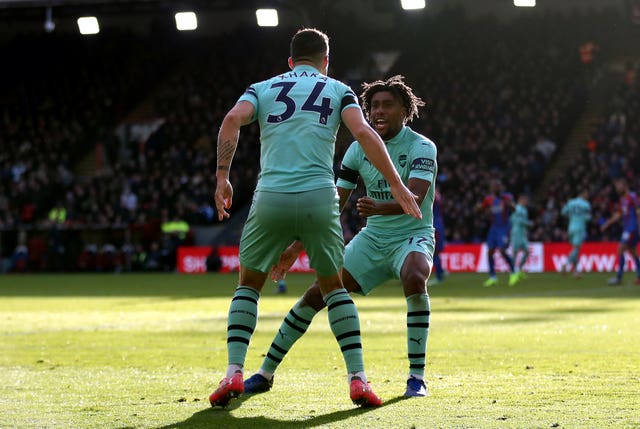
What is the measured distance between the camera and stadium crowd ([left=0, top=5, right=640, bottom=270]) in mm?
35250

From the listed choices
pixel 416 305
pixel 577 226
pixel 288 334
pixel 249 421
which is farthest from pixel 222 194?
pixel 577 226

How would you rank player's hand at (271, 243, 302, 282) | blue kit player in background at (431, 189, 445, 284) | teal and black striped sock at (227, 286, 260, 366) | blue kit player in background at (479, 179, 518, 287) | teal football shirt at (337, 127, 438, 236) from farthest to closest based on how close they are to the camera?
blue kit player in background at (479, 179, 518, 287)
blue kit player in background at (431, 189, 445, 284)
teal football shirt at (337, 127, 438, 236)
player's hand at (271, 243, 302, 282)
teal and black striped sock at (227, 286, 260, 366)

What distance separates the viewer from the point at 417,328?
779cm

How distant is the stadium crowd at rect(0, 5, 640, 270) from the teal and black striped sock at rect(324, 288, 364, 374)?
25727mm

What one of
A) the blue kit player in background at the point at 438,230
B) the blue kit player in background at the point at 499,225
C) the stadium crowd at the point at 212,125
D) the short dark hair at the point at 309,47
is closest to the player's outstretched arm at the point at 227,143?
the short dark hair at the point at 309,47

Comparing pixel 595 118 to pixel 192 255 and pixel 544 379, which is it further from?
pixel 544 379

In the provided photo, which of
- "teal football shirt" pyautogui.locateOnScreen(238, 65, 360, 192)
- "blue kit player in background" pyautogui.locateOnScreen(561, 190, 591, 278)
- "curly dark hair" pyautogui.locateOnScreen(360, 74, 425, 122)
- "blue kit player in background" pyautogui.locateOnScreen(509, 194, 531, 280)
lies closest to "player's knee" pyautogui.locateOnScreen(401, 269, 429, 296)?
"teal football shirt" pyautogui.locateOnScreen(238, 65, 360, 192)

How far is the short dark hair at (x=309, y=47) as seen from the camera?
708 centimetres

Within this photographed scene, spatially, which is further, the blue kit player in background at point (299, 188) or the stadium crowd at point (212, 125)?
the stadium crowd at point (212, 125)

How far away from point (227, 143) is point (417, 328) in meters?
1.97

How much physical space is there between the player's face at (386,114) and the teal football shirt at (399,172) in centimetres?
6

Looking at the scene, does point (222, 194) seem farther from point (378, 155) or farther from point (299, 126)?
point (378, 155)

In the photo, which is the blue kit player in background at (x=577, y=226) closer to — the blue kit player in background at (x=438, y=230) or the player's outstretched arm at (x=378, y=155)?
the blue kit player in background at (x=438, y=230)

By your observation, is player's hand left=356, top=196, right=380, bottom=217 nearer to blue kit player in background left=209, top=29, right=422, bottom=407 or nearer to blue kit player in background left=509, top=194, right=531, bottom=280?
blue kit player in background left=209, top=29, right=422, bottom=407
